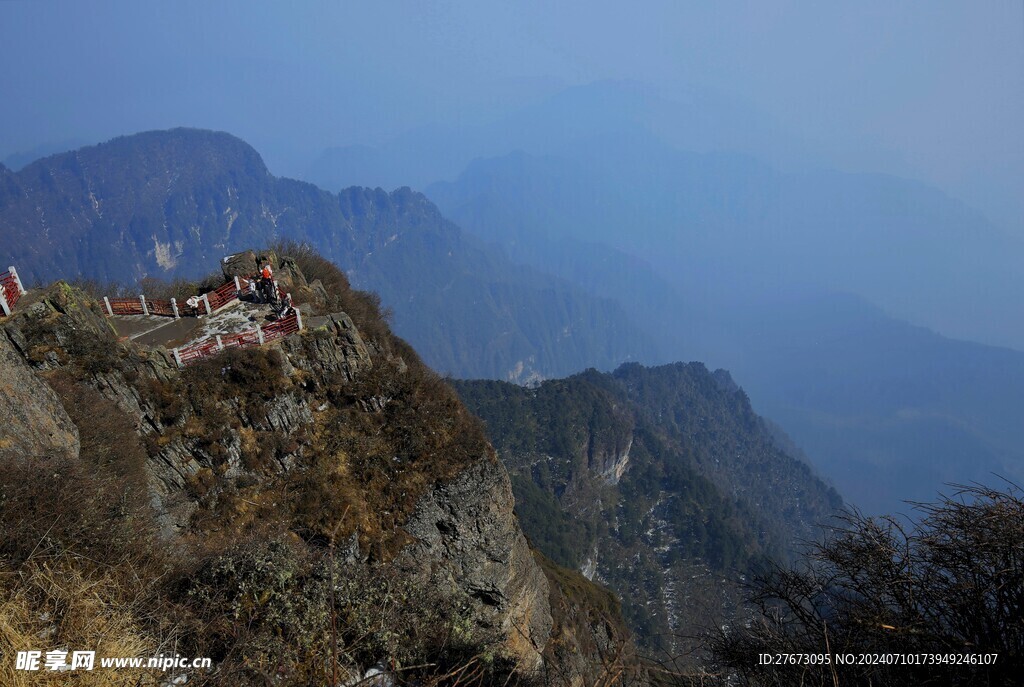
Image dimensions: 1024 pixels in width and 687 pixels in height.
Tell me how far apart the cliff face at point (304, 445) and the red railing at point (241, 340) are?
1.58 feet

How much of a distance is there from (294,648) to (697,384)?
184 m

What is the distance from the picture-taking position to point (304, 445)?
1608 cm

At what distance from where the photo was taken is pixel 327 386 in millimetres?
17391

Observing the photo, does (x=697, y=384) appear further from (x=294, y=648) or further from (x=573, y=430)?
(x=294, y=648)

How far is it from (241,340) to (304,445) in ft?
14.3

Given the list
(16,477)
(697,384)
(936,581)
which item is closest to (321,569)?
(16,477)

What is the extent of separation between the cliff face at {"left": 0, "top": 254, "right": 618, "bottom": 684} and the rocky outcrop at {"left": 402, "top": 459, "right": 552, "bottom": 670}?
0.05 metres

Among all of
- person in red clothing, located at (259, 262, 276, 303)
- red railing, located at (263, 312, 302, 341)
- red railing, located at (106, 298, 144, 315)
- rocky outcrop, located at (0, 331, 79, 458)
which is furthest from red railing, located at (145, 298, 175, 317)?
rocky outcrop, located at (0, 331, 79, 458)

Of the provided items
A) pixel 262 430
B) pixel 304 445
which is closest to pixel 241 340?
pixel 262 430

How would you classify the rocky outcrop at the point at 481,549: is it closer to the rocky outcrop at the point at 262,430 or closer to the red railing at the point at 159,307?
the rocky outcrop at the point at 262,430

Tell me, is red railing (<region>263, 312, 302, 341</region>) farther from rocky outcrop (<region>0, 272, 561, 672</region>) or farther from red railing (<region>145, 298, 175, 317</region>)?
red railing (<region>145, 298, 175, 317</region>)

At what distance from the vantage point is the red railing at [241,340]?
1627 cm

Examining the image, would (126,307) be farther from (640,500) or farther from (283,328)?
(640,500)

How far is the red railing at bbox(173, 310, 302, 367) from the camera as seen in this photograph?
53.4ft
